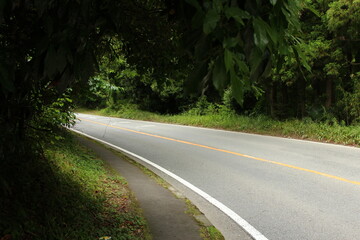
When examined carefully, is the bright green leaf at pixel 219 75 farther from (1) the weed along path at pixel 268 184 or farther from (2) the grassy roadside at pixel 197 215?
(1) the weed along path at pixel 268 184

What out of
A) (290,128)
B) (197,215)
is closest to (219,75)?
(197,215)

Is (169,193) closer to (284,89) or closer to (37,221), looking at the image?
(37,221)

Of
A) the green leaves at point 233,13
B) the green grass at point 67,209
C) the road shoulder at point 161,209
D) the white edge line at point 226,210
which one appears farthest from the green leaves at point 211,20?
the white edge line at point 226,210

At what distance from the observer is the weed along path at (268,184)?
14.4 feet

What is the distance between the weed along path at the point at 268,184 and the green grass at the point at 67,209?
4.48 ft

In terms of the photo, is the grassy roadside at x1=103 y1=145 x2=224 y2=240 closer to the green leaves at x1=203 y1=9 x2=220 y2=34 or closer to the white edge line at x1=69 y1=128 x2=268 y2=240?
the white edge line at x1=69 y1=128 x2=268 y2=240

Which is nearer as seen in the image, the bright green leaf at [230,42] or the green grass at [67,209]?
the bright green leaf at [230,42]

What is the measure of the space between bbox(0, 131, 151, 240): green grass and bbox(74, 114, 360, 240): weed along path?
1.37 m

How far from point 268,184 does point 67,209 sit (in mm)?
4060

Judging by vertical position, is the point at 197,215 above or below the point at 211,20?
below

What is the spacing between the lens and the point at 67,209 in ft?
12.5

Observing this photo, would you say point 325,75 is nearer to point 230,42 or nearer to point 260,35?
point 260,35

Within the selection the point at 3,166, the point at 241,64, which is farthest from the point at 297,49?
the point at 3,166

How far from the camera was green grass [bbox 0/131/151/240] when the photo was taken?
10.4 ft
